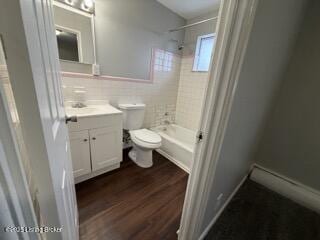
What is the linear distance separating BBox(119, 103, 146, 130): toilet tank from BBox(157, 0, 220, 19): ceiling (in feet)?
5.07

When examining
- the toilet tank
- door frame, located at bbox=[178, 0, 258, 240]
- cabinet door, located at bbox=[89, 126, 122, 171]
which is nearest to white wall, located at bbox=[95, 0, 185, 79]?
the toilet tank

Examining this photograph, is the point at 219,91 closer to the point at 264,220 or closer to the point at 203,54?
the point at 264,220

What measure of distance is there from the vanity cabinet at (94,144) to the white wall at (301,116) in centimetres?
194

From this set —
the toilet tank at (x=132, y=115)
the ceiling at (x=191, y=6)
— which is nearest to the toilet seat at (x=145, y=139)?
the toilet tank at (x=132, y=115)

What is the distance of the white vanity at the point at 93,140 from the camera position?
4.79 ft

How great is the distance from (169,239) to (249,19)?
1.55m

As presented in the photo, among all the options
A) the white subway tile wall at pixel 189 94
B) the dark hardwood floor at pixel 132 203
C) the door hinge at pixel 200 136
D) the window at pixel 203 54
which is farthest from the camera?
the white subway tile wall at pixel 189 94

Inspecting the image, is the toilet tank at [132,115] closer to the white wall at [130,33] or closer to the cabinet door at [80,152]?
the white wall at [130,33]

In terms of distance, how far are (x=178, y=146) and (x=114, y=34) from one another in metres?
1.73

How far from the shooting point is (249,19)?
647mm

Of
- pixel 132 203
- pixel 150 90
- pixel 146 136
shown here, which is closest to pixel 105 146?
pixel 146 136

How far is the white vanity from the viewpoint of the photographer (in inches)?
57.5

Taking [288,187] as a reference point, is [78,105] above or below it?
above

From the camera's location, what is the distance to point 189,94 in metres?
2.69
